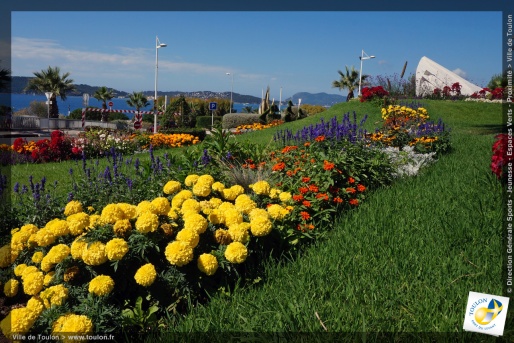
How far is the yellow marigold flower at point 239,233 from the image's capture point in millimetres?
3715

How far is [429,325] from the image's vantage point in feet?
9.17

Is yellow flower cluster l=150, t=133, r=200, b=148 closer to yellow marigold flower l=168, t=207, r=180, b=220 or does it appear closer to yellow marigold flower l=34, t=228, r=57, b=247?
yellow marigold flower l=168, t=207, r=180, b=220

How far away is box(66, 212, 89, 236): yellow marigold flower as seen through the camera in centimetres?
357

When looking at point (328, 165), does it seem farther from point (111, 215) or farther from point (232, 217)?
point (111, 215)

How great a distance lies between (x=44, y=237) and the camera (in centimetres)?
356

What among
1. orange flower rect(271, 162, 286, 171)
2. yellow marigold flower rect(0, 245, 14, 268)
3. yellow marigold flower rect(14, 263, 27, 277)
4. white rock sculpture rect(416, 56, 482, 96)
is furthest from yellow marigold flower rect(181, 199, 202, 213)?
white rock sculpture rect(416, 56, 482, 96)

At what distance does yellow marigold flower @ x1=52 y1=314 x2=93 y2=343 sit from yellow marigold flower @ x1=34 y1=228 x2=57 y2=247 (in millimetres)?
900

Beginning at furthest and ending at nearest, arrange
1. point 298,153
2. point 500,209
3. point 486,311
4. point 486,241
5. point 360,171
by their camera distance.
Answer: point 298,153 < point 360,171 < point 500,209 < point 486,241 < point 486,311

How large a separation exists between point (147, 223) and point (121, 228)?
0.67ft

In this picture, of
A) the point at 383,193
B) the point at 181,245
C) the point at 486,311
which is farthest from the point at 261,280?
the point at 383,193

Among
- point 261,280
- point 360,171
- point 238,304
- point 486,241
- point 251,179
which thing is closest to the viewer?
point 238,304

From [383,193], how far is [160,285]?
3.31 metres

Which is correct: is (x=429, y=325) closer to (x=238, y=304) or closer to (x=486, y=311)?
(x=486, y=311)

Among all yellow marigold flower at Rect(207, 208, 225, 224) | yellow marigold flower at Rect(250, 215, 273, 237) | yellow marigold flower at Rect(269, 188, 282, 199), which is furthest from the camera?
yellow marigold flower at Rect(269, 188, 282, 199)
